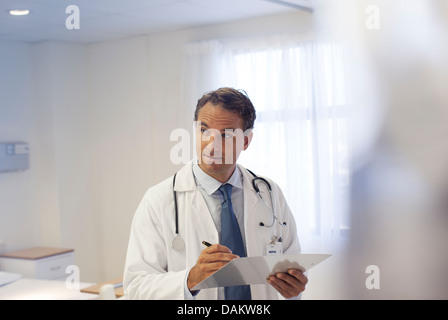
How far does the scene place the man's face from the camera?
1509mm

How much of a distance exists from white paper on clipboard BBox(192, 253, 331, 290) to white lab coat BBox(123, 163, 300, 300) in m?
0.12

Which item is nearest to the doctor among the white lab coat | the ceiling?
the white lab coat

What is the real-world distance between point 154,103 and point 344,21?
59.0 inches

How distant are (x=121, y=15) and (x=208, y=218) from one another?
1966 mm

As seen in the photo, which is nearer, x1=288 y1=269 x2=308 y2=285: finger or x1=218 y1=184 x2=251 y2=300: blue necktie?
x1=288 y1=269 x2=308 y2=285: finger

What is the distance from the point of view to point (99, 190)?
4.21 metres

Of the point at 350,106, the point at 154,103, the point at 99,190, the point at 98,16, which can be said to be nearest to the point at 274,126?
the point at 350,106

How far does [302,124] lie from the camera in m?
3.32

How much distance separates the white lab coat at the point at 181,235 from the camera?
1.40m

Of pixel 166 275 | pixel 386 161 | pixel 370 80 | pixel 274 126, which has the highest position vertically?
pixel 370 80

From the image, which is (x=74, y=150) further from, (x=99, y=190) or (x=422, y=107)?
(x=422, y=107)

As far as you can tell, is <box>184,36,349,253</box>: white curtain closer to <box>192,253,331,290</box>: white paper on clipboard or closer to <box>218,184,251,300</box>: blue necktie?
<box>218,184,251,300</box>: blue necktie

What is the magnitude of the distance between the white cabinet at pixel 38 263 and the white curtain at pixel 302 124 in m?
1.44

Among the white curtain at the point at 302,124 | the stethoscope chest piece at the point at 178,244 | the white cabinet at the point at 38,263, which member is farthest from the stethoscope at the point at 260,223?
the white cabinet at the point at 38,263
